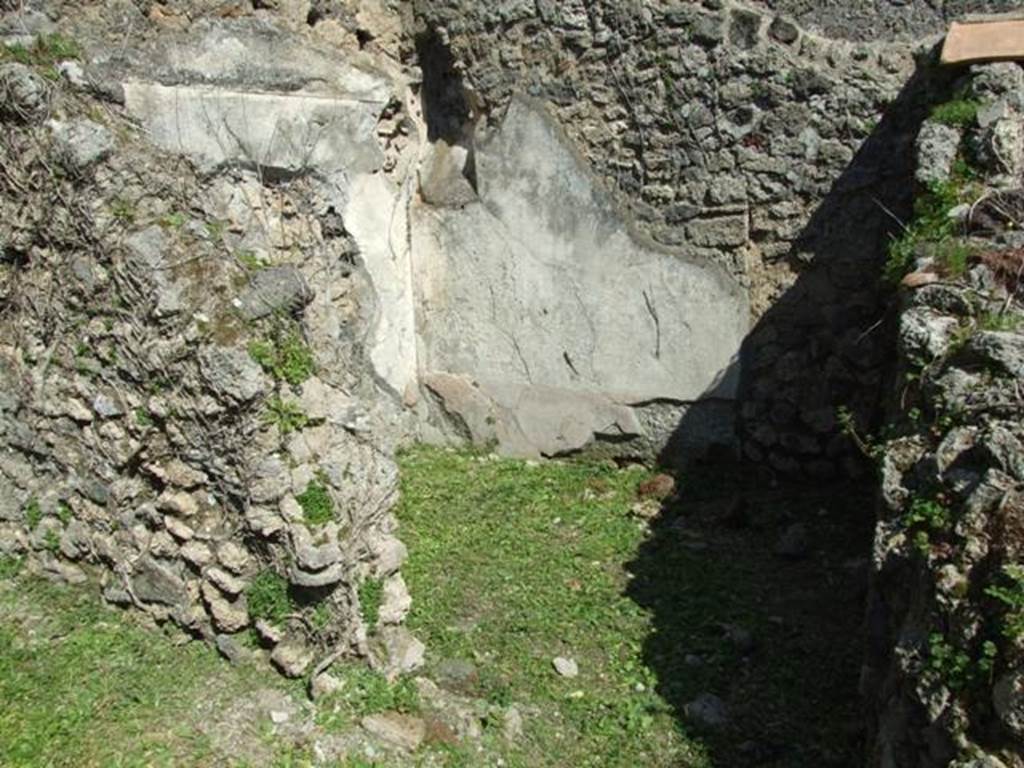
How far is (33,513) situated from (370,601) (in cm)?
150

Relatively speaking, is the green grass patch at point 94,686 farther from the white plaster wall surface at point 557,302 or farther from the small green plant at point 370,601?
the white plaster wall surface at point 557,302

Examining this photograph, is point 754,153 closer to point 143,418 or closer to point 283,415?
point 283,415

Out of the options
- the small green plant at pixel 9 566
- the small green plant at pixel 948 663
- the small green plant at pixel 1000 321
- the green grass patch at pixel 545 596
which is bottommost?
the green grass patch at pixel 545 596

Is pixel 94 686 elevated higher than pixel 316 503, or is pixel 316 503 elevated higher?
pixel 316 503

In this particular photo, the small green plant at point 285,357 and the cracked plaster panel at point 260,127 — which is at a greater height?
the cracked plaster panel at point 260,127

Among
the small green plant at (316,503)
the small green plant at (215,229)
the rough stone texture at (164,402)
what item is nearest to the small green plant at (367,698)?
the rough stone texture at (164,402)

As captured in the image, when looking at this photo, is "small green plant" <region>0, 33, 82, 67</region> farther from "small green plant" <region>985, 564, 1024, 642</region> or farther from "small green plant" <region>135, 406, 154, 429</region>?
"small green plant" <region>985, 564, 1024, 642</region>

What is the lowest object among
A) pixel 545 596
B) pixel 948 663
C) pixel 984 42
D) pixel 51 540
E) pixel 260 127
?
pixel 545 596

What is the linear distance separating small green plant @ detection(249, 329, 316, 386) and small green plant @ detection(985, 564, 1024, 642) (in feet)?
8.22

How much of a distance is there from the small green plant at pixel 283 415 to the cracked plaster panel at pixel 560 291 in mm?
2656

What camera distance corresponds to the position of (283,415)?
4.37 metres

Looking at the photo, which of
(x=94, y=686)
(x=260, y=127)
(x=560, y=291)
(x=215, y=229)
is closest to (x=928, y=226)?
(x=560, y=291)

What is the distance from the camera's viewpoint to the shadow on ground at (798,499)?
4.71 meters

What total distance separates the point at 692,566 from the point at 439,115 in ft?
10.3
